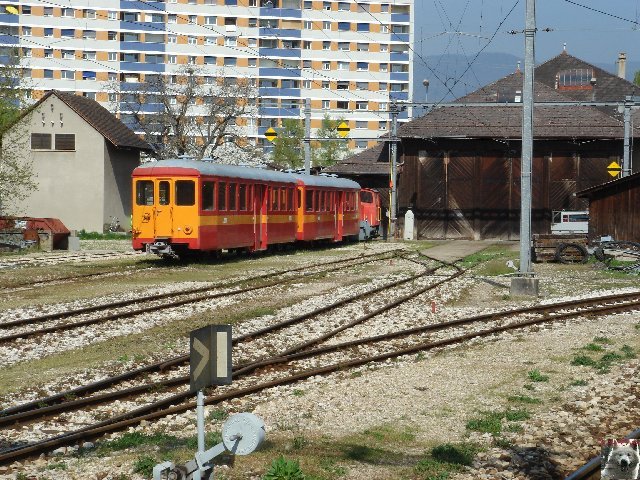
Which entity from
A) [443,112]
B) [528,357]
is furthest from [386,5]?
[528,357]

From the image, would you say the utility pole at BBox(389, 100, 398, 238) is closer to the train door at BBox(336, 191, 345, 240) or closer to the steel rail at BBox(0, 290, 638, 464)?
the train door at BBox(336, 191, 345, 240)

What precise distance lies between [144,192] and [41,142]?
2569cm

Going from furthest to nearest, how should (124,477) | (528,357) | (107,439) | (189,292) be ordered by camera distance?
(189,292) → (528,357) → (107,439) → (124,477)

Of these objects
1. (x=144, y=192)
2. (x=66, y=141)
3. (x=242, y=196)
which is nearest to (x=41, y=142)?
(x=66, y=141)

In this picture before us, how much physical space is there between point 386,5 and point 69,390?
9862 centimetres

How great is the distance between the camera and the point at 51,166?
174 ft

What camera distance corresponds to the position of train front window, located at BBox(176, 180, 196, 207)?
2800cm

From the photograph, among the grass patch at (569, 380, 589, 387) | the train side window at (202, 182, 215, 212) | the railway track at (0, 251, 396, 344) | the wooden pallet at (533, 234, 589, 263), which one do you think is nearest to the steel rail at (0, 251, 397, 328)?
the railway track at (0, 251, 396, 344)

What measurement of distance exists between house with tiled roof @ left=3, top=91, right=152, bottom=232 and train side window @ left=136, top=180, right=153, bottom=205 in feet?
78.9

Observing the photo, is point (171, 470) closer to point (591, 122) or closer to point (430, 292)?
point (430, 292)

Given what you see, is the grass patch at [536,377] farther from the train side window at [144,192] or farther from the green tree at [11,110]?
the green tree at [11,110]

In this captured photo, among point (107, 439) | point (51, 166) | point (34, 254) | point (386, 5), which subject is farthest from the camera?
point (386, 5)

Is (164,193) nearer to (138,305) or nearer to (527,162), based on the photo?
(138,305)

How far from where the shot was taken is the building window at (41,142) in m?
52.7
